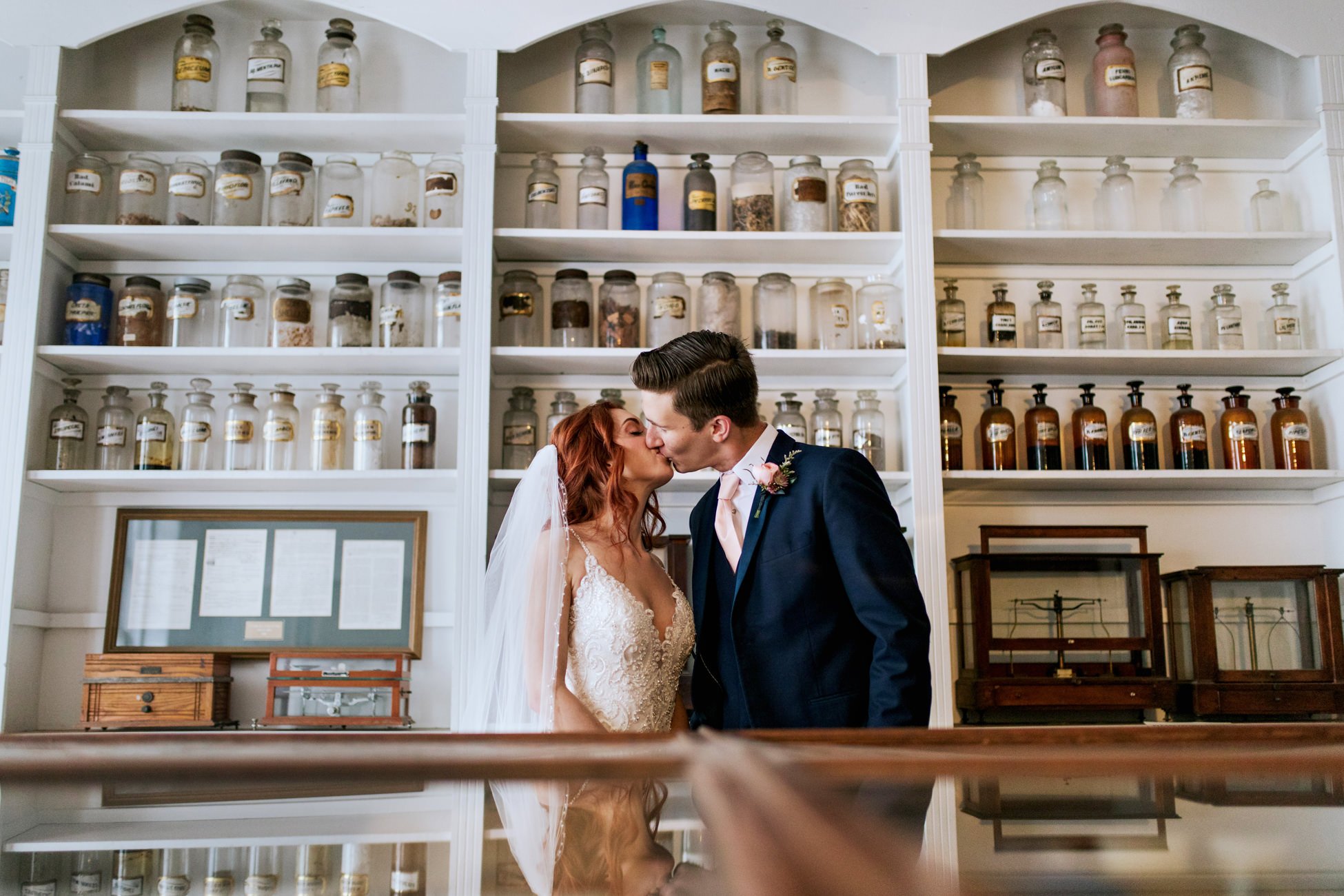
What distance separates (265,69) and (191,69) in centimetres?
21

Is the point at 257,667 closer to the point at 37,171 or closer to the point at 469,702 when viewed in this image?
the point at 469,702

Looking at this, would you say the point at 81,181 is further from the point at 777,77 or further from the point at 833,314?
the point at 833,314

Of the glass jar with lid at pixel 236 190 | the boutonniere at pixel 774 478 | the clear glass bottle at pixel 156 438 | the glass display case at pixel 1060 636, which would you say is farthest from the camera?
the glass jar with lid at pixel 236 190

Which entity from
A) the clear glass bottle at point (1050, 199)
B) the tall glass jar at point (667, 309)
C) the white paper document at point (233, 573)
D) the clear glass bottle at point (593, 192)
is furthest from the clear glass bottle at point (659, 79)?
the white paper document at point (233, 573)

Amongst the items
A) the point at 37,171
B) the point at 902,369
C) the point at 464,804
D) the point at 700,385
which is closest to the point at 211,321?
the point at 37,171

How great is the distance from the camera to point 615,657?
219cm

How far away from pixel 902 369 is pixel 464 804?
9.06 ft

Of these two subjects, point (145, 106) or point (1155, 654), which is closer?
point (1155, 654)

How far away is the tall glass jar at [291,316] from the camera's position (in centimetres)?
309

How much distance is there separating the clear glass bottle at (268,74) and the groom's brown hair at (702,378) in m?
1.64

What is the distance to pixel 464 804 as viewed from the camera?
0.46 meters

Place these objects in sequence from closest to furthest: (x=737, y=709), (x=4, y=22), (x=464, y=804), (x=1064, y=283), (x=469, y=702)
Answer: (x=464, y=804)
(x=737, y=709)
(x=469, y=702)
(x=4, y=22)
(x=1064, y=283)

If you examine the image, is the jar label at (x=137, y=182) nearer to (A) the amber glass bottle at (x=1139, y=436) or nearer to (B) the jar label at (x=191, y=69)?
(B) the jar label at (x=191, y=69)

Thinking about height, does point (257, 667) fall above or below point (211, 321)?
below
